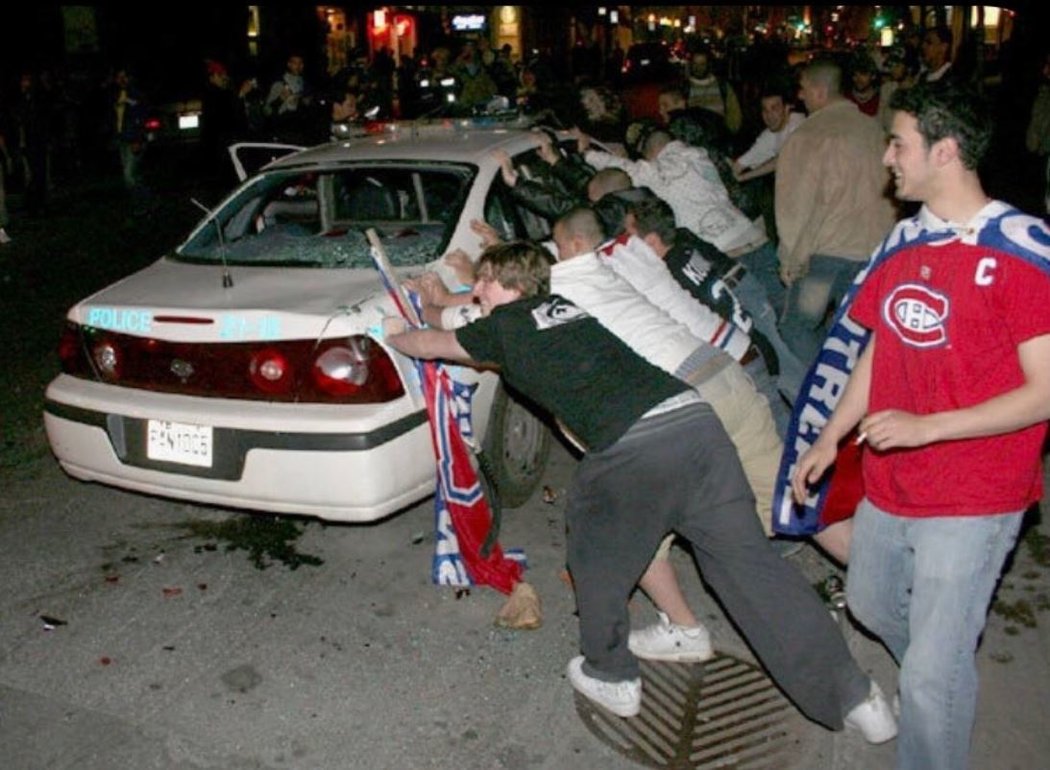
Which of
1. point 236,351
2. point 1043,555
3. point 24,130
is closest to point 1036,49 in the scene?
point 24,130

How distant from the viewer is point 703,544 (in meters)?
3.23

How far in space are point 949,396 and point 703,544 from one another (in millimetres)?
903

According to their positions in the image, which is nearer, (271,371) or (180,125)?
(271,371)

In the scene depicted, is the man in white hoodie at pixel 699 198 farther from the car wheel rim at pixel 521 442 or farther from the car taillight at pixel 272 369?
the car taillight at pixel 272 369

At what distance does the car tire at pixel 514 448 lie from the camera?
4.70m

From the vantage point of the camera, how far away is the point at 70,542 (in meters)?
4.87

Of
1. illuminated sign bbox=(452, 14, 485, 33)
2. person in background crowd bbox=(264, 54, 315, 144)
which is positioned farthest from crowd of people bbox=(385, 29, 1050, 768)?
illuminated sign bbox=(452, 14, 485, 33)

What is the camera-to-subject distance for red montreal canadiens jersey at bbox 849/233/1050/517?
8.09 ft

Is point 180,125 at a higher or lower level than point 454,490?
lower

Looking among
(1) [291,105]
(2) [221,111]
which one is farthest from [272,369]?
(2) [221,111]

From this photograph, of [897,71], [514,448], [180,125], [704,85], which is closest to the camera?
[514,448]

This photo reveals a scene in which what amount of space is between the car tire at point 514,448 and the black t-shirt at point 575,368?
1.36m

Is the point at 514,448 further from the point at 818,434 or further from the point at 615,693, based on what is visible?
the point at 818,434

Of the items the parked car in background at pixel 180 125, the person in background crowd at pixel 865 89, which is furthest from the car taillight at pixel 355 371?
the parked car in background at pixel 180 125
